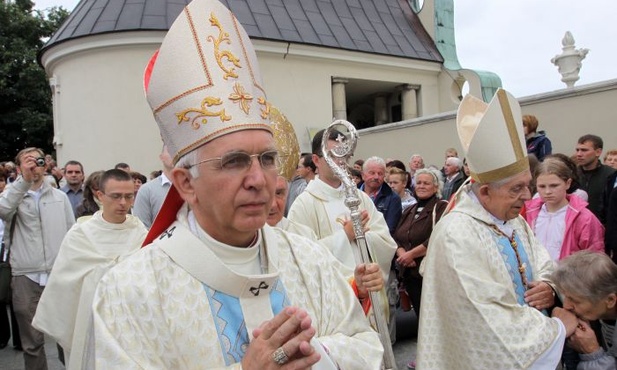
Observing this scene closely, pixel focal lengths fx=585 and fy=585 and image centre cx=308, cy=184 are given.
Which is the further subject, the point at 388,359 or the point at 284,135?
the point at 284,135

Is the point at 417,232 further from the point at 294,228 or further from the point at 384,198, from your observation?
the point at 294,228

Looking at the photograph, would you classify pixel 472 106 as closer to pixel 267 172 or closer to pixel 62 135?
pixel 267 172

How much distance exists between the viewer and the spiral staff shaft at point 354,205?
306 cm

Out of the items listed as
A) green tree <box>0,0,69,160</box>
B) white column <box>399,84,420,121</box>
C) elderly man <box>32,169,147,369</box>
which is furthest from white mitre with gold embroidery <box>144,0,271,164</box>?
green tree <box>0,0,69,160</box>

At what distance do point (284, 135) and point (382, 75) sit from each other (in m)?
15.8

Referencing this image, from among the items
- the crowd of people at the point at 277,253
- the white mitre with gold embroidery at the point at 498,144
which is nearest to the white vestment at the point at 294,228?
the crowd of people at the point at 277,253

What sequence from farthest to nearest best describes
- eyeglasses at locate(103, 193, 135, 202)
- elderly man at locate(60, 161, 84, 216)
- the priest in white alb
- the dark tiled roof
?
the dark tiled roof → elderly man at locate(60, 161, 84, 216) → the priest in white alb → eyeglasses at locate(103, 193, 135, 202)

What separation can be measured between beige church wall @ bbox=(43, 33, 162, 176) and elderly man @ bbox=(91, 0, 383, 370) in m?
14.4

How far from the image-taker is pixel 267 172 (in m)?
1.95

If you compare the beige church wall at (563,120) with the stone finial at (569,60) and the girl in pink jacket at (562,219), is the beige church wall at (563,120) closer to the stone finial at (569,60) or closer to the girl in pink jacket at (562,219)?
the stone finial at (569,60)

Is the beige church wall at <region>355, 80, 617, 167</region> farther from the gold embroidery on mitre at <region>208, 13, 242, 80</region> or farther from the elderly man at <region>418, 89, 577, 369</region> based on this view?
the gold embroidery on mitre at <region>208, 13, 242, 80</region>

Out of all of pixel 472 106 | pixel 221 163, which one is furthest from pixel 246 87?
pixel 472 106

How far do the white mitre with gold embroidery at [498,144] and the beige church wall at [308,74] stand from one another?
1395cm

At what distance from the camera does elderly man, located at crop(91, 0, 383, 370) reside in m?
1.88
